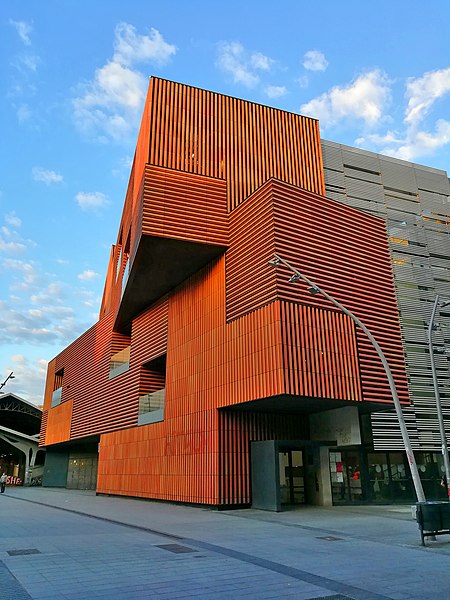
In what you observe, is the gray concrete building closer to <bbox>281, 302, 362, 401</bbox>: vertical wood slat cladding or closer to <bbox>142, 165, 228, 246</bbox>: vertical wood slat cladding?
<bbox>281, 302, 362, 401</bbox>: vertical wood slat cladding

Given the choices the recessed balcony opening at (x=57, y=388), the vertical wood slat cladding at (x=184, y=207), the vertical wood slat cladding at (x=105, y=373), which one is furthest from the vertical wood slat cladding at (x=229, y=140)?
the recessed balcony opening at (x=57, y=388)

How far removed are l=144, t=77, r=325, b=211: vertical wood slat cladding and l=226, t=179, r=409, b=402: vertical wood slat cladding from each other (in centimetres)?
333

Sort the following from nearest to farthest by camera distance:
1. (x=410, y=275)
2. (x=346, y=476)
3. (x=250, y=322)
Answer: (x=250, y=322) → (x=346, y=476) → (x=410, y=275)

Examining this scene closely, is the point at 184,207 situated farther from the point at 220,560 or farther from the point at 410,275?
the point at 410,275

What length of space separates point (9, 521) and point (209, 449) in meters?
7.90

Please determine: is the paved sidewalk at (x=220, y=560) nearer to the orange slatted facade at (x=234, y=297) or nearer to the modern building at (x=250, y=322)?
the modern building at (x=250, y=322)

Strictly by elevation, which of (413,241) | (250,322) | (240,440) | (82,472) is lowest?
(82,472)

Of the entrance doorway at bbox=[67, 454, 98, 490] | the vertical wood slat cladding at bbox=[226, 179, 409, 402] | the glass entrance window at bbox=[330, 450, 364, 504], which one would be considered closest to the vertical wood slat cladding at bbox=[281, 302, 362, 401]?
the vertical wood slat cladding at bbox=[226, 179, 409, 402]

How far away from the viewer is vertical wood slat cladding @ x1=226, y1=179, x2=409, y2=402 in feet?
62.6

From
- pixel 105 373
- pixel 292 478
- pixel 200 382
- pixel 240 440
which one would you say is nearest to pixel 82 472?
pixel 105 373

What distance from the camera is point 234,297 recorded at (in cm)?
2080

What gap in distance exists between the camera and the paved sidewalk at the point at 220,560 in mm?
6863

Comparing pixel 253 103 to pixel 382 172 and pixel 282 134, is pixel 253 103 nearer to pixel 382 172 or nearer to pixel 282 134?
pixel 282 134

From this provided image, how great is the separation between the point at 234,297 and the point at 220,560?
1274 centimetres
